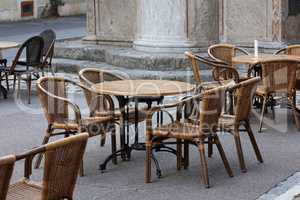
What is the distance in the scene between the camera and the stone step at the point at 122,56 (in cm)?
1227

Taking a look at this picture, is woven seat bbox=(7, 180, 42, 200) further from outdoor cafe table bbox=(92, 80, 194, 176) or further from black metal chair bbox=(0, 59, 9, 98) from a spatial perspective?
black metal chair bbox=(0, 59, 9, 98)

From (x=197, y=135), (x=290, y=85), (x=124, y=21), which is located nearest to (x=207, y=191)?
(x=197, y=135)

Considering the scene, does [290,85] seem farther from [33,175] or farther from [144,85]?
[33,175]

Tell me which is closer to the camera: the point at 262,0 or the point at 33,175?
the point at 33,175

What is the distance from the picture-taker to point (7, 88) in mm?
11875

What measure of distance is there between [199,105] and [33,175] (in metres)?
1.55

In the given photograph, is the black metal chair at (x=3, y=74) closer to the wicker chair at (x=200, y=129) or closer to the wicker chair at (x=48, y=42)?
the wicker chair at (x=48, y=42)

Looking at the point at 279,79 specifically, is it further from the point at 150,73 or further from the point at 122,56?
the point at 122,56

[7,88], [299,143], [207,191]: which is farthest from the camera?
[7,88]

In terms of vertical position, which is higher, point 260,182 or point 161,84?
point 161,84

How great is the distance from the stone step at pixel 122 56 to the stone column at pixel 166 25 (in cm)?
19

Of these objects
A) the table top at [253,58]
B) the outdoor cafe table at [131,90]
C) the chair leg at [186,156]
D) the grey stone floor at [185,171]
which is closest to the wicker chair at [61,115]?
the outdoor cafe table at [131,90]

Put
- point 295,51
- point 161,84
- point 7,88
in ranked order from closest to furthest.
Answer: point 161,84 → point 295,51 → point 7,88

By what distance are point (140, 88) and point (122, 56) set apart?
552 centimetres
